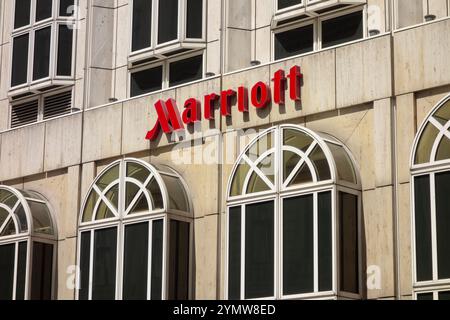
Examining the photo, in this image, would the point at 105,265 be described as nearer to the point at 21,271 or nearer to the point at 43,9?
→ the point at 21,271

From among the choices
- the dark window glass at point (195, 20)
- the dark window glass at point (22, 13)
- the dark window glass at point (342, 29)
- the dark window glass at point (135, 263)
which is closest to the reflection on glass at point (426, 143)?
the dark window glass at point (342, 29)

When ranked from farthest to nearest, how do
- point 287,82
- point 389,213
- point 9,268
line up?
point 9,268
point 287,82
point 389,213

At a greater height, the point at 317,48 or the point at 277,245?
the point at 317,48

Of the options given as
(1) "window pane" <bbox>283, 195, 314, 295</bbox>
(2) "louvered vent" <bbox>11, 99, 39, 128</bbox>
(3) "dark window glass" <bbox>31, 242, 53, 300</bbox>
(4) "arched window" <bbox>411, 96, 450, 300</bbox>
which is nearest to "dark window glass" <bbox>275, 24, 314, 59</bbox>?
(1) "window pane" <bbox>283, 195, 314, 295</bbox>

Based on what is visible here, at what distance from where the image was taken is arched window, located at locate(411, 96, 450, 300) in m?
26.3

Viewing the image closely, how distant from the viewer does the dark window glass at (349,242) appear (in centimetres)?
2775

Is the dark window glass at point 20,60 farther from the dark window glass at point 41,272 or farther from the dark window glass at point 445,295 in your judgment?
the dark window glass at point 445,295

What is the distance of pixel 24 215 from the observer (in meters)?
34.6

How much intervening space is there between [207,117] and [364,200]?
5330mm

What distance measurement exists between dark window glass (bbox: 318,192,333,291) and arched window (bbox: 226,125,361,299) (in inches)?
0.9

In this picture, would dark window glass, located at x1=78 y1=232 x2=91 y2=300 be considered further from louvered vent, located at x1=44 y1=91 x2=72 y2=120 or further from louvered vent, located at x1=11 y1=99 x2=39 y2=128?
louvered vent, located at x1=11 y1=99 x2=39 y2=128
